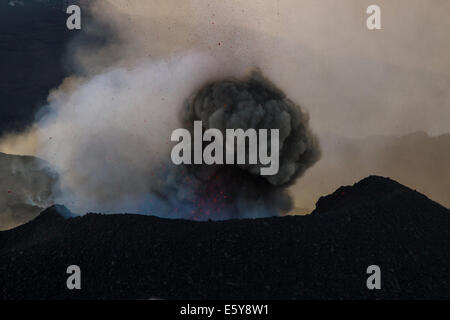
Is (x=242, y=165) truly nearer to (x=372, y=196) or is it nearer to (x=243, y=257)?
(x=372, y=196)

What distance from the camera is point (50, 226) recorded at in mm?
12562

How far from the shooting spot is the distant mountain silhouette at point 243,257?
8.39 m

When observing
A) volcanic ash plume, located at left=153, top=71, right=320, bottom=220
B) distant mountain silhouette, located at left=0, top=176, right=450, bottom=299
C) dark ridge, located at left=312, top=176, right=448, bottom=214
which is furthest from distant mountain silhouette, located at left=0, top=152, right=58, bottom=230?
dark ridge, located at left=312, top=176, right=448, bottom=214

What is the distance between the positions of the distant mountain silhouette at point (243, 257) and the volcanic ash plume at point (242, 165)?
5899mm

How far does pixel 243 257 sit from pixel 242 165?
25.7ft

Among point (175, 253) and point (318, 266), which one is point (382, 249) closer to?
point (318, 266)

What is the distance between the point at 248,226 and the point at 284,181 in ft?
23.3

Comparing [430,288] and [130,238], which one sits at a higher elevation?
[130,238]

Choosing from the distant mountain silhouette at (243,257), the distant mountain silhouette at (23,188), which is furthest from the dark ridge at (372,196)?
the distant mountain silhouette at (23,188)

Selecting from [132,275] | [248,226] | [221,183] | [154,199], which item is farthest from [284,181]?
[132,275]

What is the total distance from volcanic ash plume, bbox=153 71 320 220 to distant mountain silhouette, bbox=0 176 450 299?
19.4 feet

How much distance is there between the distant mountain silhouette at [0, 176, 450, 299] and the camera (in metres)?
8.39

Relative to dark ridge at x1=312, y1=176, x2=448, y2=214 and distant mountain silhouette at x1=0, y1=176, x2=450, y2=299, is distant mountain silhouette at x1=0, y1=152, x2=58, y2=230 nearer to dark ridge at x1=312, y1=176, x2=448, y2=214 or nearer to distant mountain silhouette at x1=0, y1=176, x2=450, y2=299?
distant mountain silhouette at x1=0, y1=176, x2=450, y2=299

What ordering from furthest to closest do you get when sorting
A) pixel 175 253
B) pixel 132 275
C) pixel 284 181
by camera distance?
pixel 284 181, pixel 175 253, pixel 132 275
